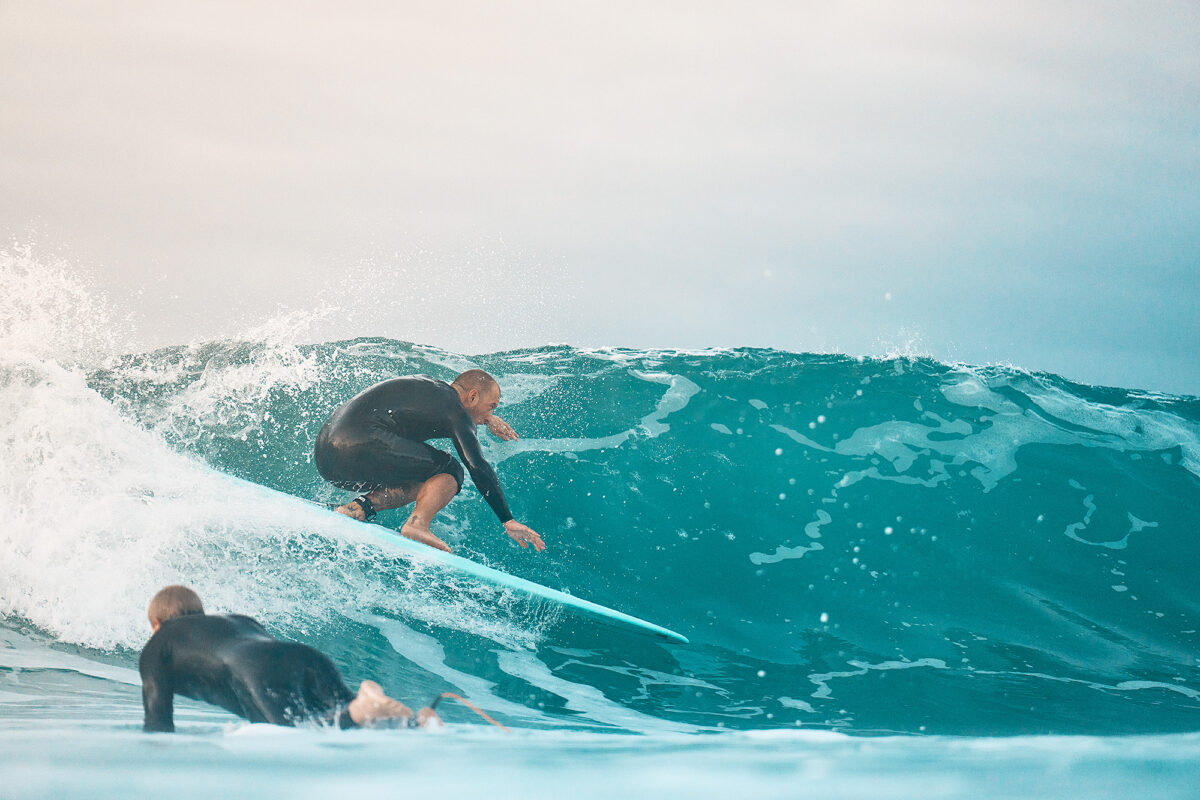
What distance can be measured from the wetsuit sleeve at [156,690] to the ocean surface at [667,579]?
149 mm

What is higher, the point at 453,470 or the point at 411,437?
the point at 411,437

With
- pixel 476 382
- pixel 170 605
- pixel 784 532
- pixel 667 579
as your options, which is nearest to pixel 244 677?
pixel 170 605

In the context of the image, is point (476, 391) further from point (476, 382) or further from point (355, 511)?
point (355, 511)

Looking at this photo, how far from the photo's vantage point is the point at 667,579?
6430mm

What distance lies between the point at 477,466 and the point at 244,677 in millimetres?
2083

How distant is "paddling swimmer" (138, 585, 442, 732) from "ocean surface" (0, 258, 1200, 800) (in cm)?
11

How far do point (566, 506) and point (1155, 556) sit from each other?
199 inches

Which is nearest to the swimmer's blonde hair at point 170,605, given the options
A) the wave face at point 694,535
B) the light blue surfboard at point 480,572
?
the wave face at point 694,535

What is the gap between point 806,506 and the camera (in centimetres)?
766

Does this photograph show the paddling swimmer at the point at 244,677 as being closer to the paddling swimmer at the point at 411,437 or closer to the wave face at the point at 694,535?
the wave face at the point at 694,535

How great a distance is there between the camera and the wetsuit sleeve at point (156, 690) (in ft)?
9.01

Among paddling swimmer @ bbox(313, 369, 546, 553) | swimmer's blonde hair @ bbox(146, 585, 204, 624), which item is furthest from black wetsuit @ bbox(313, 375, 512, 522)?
swimmer's blonde hair @ bbox(146, 585, 204, 624)

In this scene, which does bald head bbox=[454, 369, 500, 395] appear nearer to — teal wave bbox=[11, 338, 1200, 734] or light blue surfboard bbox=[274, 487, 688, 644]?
light blue surfboard bbox=[274, 487, 688, 644]

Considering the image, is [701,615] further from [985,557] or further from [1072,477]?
[1072,477]
